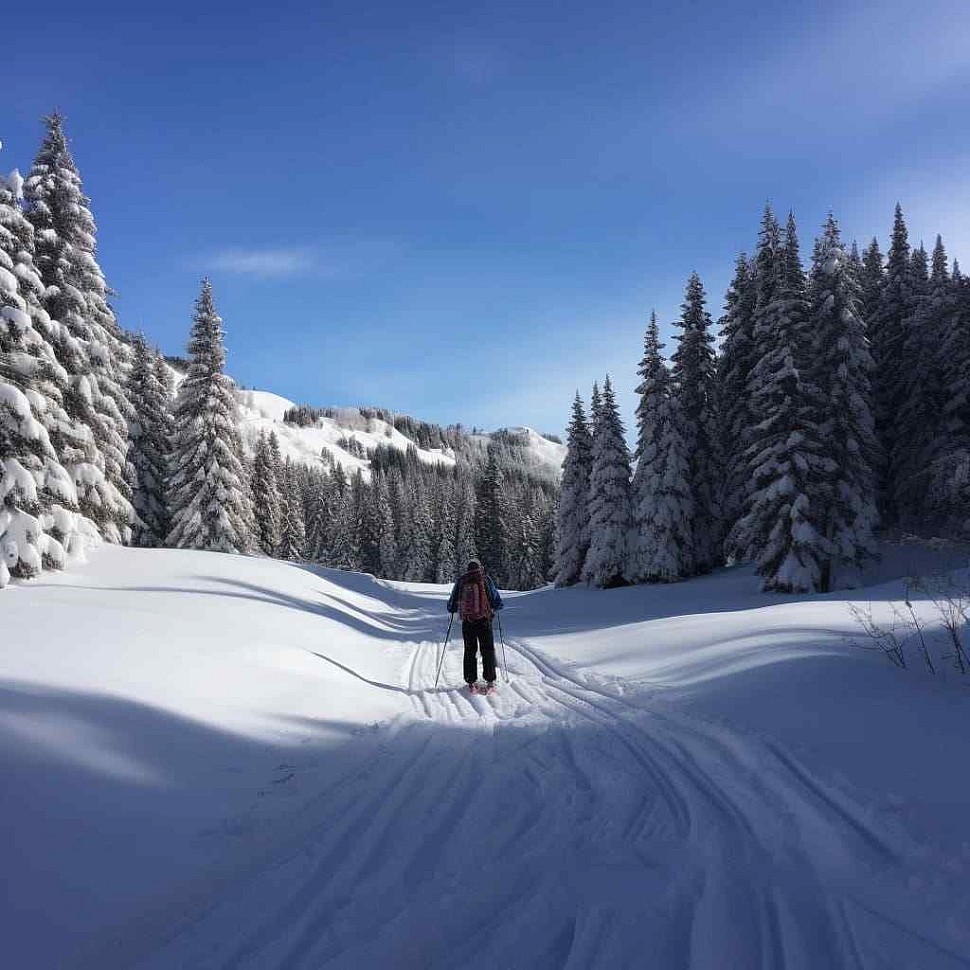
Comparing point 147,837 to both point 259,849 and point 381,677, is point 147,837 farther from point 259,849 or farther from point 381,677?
point 381,677

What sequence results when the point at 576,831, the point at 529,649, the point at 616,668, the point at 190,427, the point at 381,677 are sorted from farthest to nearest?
the point at 190,427 < the point at 529,649 < the point at 381,677 < the point at 616,668 < the point at 576,831

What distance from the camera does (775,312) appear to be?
25812mm

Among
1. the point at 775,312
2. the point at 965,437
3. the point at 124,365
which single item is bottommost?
the point at 965,437

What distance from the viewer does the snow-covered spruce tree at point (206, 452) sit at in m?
31.1

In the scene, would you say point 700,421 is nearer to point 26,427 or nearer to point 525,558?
point 26,427

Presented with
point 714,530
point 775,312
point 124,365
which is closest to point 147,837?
point 124,365

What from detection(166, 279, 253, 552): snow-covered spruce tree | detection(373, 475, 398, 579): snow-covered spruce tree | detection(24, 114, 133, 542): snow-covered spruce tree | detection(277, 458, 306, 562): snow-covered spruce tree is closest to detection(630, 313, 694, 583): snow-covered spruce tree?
detection(166, 279, 253, 552): snow-covered spruce tree

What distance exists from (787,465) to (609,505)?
41.0 ft

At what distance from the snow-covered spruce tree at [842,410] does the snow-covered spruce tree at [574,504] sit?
15.8 meters

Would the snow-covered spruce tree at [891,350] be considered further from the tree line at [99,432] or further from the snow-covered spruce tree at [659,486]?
the tree line at [99,432]

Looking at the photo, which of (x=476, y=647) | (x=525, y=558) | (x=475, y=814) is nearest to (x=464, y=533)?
(x=525, y=558)

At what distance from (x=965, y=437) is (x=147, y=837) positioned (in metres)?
34.0

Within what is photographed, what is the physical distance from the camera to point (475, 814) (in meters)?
4.57

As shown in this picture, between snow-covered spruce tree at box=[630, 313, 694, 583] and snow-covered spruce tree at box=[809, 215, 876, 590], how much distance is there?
7.42 m
